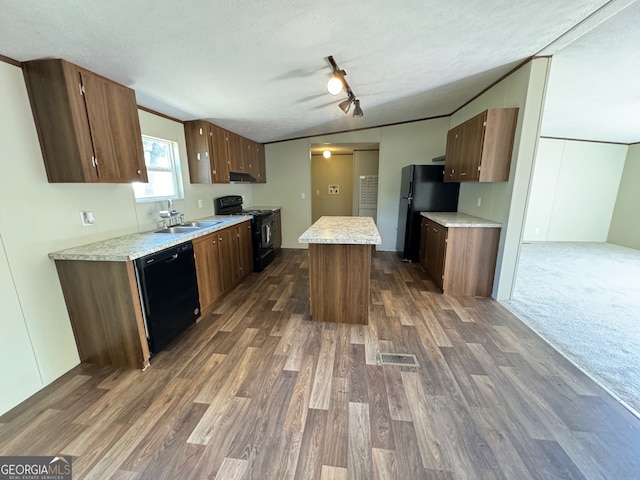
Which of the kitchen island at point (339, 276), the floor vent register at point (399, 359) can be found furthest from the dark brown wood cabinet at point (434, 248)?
the floor vent register at point (399, 359)

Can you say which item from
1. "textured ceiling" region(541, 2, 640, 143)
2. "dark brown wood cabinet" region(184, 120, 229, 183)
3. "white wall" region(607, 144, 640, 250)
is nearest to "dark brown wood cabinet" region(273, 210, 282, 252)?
"dark brown wood cabinet" region(184, 120, 229, 183)

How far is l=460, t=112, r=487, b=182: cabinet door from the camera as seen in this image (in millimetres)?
2936

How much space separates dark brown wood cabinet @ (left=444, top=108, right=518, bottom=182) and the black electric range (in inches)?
122

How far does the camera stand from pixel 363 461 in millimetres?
1312

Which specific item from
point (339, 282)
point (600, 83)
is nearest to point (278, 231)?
point (339, 282)

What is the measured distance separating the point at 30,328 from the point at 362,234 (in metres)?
2.66

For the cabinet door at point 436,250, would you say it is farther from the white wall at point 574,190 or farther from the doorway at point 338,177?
the white wall at point 574,190

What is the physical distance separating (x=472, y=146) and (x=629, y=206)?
5.55m

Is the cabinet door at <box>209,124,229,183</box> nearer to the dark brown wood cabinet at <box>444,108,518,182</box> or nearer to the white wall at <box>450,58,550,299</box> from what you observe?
the dark brown wood cabinet at <box>444,108,518,182</box>

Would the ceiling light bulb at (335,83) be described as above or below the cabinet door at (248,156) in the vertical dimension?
above

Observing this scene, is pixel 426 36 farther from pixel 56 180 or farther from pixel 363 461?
pixel 56 180

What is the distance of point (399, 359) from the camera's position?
209 cm

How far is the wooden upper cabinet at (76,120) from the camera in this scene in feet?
5.59

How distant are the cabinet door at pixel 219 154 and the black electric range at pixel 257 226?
1.67 ft
